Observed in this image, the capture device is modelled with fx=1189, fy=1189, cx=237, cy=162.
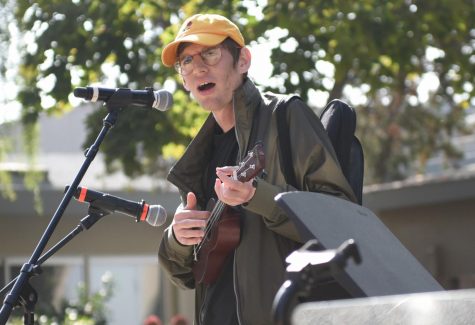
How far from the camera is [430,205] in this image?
1645 cm

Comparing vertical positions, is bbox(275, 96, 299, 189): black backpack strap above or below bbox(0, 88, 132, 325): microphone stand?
above

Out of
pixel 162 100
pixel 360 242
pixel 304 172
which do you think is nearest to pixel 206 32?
pixel 162 100

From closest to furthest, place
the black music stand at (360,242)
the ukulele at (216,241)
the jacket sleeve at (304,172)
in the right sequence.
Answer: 1. the black music stand at (360,242)
2. the jacket sleeve at (304,172)
3. the ukulele at (216,241)

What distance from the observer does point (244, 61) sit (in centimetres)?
420

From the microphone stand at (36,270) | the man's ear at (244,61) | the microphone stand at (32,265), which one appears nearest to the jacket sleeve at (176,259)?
the microphone stand at (36,270)

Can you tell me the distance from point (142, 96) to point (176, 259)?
629 mm

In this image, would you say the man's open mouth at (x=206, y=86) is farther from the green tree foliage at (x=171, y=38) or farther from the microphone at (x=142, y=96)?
the green tree foliage at (x=171, y=38)

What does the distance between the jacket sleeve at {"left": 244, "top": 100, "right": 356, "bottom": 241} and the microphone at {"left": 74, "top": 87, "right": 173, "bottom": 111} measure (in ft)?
1.98

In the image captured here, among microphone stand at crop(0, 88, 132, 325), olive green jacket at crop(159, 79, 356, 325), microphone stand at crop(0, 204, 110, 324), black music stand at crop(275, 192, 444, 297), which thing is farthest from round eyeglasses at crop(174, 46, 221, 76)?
black music stand at crop(275, 192, 444, 297)

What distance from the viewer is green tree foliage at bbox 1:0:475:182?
10109 mm

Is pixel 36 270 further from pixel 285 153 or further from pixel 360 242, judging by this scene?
pixel 360 242

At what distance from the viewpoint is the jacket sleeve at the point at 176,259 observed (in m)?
4.12

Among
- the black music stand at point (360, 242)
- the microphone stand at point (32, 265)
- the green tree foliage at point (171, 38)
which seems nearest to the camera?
the black music stand at point (360, 242)

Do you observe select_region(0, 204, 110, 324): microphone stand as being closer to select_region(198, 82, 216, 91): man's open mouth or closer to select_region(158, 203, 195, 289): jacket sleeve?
select_region(158, 203, 195, 289): jacket sleeve
